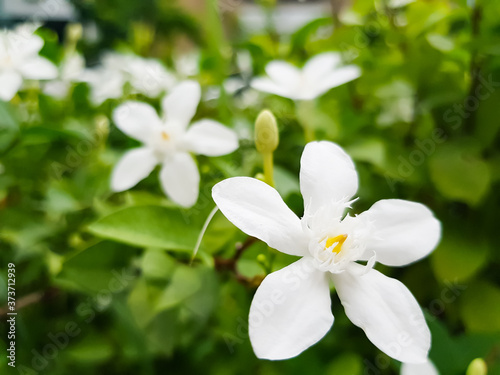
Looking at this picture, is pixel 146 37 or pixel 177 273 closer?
pixel 177 273

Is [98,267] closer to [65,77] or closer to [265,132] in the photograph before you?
[265,132]

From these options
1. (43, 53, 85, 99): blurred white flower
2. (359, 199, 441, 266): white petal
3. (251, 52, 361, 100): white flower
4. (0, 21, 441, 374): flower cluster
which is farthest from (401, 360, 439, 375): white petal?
(43, 53, 85, 99): blurred white flower

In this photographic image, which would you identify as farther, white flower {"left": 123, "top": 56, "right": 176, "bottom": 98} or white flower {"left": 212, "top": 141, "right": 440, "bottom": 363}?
white flower {"left": 123, "top": 56, "right": 176, "bottom": 98}

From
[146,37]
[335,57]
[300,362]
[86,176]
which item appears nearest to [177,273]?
[300,362]

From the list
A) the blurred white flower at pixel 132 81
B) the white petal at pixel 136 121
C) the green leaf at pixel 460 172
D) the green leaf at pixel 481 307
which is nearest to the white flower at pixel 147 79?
the blurred white flower at pixel 132 81

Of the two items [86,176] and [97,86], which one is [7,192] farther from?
[97,86]

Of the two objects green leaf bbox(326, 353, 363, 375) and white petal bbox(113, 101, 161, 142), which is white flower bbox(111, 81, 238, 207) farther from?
green leaf bbox(326, 353, 363, 375)
